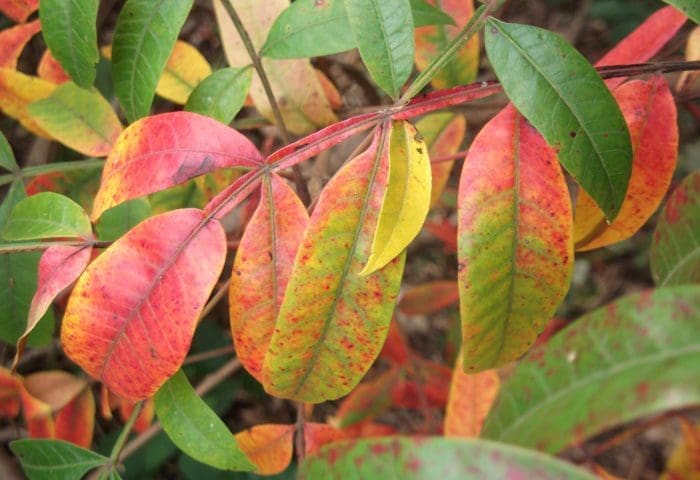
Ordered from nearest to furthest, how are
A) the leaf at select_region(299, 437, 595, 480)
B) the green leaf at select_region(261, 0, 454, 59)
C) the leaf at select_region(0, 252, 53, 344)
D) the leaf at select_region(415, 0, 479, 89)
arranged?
the leaf at select_region(299, 437, 595, 480), the green leaf at select_region(261, 0, 454, 59), the leaf at select_region(0, 252, 53, 344), the leaf at select_region(415, 0, 479, 89)

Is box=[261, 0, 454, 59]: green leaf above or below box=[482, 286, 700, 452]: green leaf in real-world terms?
above

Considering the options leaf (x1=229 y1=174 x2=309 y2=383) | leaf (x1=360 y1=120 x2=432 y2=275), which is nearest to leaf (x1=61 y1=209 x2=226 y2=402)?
leaf (x1=229 y1=174 x2=309 y2=383)

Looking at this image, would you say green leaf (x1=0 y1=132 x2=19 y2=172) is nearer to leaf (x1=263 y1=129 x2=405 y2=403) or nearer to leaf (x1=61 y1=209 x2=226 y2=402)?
leaf (x1=61 y1=209 x2=226 y2=402)

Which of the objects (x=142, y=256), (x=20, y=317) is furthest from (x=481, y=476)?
(x=20, y=317)

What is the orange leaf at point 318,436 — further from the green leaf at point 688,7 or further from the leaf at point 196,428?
the green leaf at point 688,7

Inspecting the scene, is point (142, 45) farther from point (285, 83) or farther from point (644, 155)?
point (644, 155)

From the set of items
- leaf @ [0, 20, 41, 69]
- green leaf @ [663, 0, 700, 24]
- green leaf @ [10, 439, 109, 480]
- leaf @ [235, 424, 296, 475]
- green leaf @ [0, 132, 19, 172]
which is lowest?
leaf @ [235, 424, 296, 475]

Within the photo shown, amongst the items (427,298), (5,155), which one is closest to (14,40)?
(5,155)
